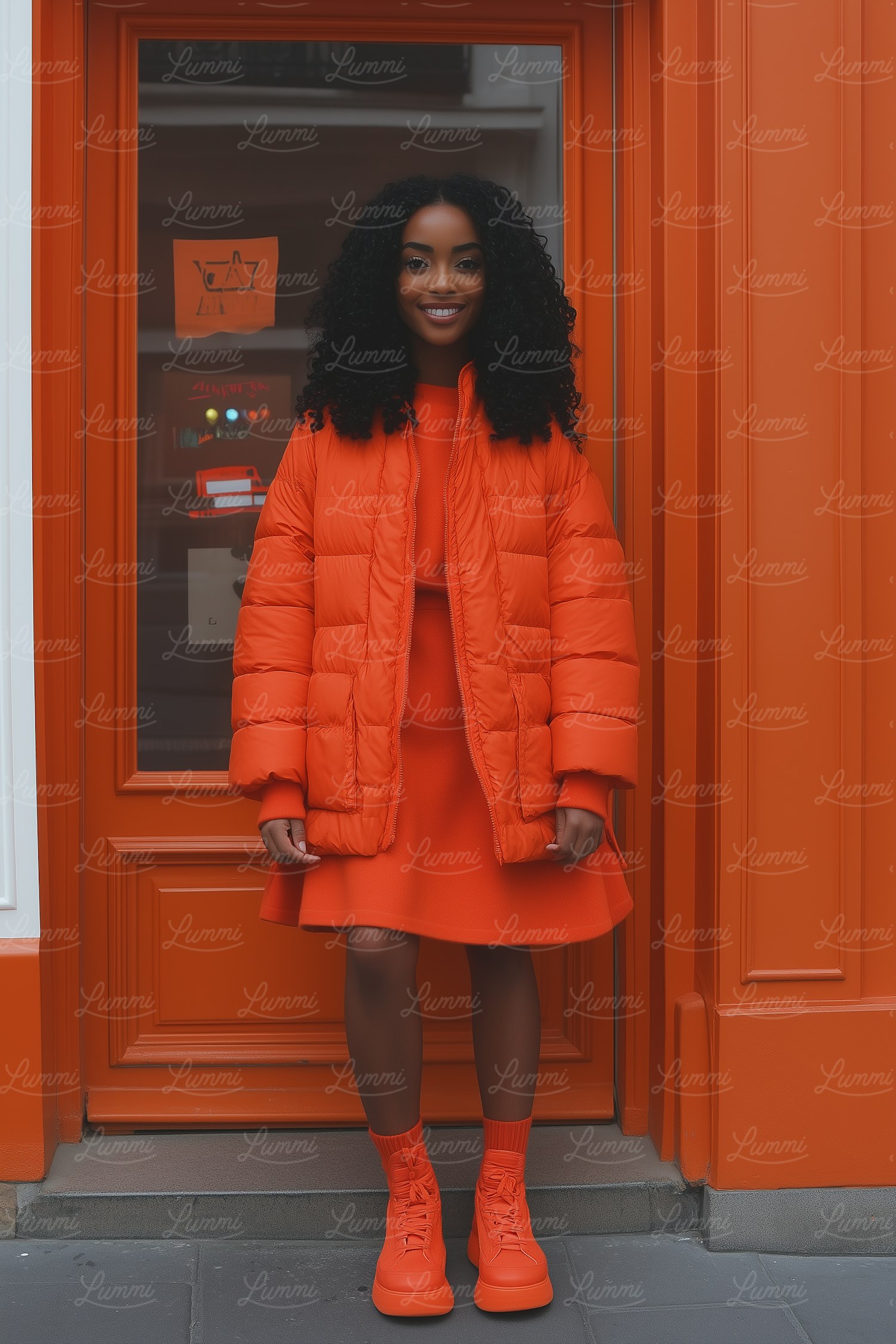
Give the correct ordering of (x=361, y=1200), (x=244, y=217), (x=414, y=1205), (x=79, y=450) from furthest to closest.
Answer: (x=244, y=217), (x=79, y=450), (x=361, y=1200), (x=414, y=1205)

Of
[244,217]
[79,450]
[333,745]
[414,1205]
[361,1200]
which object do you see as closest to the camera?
[333,745]

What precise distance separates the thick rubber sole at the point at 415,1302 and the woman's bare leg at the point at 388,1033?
0.29 m

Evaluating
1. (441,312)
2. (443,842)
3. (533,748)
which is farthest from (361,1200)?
(441,312)

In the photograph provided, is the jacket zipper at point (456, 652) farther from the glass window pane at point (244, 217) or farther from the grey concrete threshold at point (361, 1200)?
the grey concrete threshold at point (361, 1200)

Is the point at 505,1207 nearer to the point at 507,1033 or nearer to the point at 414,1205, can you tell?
the point at 414,1205

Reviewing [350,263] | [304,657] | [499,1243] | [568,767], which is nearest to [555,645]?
[568,767]

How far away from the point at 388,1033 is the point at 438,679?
694 mm

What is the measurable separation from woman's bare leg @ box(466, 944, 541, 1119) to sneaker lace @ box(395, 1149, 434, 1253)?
18 centimetres

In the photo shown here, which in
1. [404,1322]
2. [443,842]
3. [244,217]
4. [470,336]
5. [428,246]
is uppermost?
[244,217]

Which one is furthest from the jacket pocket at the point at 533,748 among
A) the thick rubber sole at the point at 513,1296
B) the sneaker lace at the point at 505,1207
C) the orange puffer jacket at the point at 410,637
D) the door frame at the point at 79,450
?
the thick rubber sole at the point at 513,1296

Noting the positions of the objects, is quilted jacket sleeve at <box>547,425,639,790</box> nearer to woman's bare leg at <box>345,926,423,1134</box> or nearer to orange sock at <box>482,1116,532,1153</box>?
woman's bare leg at <box>345,926,423,1134</box>

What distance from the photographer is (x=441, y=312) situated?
7.74 ft

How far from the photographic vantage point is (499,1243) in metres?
2.32

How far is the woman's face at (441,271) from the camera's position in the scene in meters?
2.35
